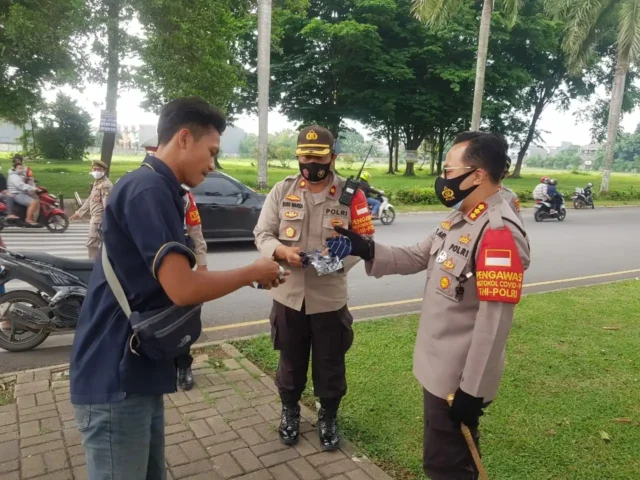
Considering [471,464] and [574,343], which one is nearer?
[471,464]

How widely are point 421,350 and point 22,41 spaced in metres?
13.2

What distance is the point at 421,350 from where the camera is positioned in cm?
232

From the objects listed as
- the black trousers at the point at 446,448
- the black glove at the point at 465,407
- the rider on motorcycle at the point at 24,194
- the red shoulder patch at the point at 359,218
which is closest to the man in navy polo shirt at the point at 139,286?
the black glove at the point at 465,407

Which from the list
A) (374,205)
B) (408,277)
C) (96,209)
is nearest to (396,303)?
(408,277)

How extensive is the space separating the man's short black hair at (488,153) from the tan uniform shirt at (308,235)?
93 cm

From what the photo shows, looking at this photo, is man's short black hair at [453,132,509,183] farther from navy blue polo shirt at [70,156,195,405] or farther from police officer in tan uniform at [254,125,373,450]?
navy blue polo shirt at [70,156,195,405]

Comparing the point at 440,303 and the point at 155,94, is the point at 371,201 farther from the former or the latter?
the point at 440,303

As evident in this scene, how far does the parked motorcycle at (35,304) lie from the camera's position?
14.8 feet

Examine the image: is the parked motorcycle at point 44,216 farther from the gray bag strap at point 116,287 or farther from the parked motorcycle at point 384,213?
the gray bag strap at point 116,287

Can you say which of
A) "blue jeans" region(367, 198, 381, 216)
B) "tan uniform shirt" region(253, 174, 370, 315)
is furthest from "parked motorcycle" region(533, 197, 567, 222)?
"tan uniform shirt" region(253, 174, 370, 315)

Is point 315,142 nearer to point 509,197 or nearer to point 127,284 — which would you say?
point 509,197

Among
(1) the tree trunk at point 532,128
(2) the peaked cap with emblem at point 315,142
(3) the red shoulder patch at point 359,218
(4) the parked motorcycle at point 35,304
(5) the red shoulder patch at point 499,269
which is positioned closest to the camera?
(5) the red shoulder patch at point 499,269

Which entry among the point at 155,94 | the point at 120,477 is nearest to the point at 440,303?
the point at 120,477

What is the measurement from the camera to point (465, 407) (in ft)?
6.43
